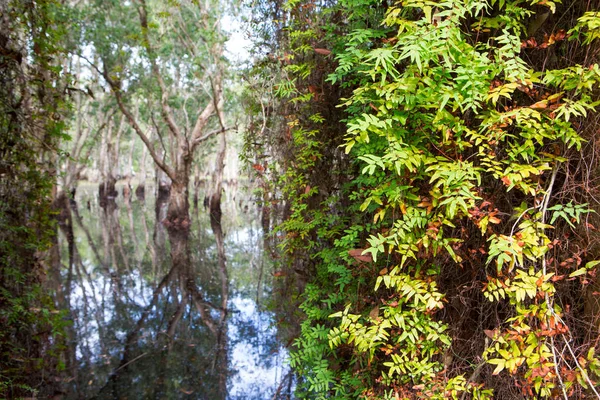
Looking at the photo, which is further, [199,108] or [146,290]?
[199,108]

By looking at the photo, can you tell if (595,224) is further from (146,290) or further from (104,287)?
(104,287)

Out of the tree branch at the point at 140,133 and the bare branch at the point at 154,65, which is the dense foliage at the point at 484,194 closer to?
the bare branch at the point at 154,65

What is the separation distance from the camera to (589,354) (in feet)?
6.48

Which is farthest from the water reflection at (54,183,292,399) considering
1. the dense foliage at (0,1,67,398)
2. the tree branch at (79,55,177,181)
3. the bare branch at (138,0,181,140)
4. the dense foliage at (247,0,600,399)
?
the bare branch at (138,0,181,140)

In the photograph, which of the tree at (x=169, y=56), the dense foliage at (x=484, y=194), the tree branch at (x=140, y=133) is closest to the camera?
the dense foliage at (x=484, y=194)

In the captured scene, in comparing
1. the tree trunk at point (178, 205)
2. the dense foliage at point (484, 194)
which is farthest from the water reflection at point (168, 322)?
the tree trunk at point (178, 205)

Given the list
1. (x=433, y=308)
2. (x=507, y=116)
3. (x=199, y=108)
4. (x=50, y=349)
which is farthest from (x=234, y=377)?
(x=199, y=108)

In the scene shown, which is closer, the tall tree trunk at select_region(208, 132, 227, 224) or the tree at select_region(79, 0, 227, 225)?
the tree at select_region(79, 0, 227, 225)

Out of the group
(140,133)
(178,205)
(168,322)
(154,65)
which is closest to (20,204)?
(168,322)

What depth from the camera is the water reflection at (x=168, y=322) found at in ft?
16.8

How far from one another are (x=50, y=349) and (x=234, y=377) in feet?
8.23

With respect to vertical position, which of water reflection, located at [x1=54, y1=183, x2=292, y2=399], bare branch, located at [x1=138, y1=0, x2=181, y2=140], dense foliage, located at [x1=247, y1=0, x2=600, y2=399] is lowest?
water reflection, located at [x1=54, y1=183, x2=292, y2=399]

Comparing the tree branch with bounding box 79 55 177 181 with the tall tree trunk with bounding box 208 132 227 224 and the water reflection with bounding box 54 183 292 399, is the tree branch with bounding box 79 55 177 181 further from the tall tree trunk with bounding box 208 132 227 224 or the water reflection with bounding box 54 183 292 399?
the tall tree trunk with bounding box 208 132 227 224

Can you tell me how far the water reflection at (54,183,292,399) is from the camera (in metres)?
5.11
